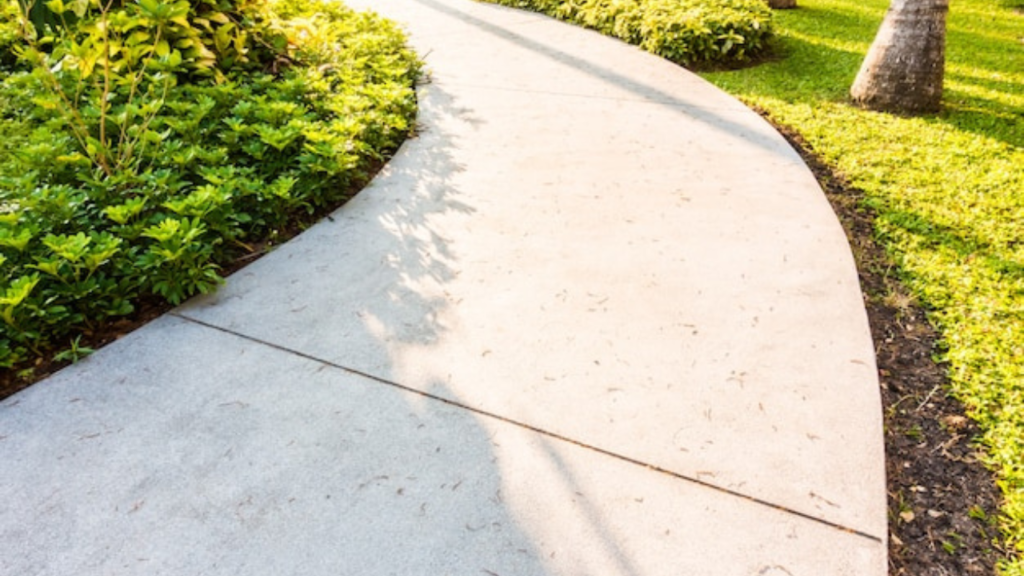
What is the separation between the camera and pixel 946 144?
14.4 feet

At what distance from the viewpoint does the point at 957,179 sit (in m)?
3.94

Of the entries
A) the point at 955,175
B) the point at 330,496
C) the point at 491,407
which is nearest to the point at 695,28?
the point at 955,175

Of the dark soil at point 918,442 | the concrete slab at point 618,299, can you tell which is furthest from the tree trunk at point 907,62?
the dark soil at point 918,442

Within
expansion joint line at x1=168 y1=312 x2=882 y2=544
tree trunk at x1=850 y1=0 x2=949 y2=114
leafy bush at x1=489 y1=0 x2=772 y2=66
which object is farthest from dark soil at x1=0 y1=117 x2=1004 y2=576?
leafy bush at x1=489 y1=0 x2=772 y2=66

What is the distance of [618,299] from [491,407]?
0.91m

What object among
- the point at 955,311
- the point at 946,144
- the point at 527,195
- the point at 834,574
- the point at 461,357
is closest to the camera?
the point at 834,574

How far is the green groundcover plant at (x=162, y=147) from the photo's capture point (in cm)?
264

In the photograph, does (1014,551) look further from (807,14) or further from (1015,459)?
→ (807,14)

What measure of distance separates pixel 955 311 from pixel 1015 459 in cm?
93

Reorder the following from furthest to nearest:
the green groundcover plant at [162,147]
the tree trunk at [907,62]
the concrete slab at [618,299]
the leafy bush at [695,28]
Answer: the leafy bush at [695,28] → the tree trunk at [907,62] → the green groundcover plant at [162,147] → the concrete slab at [618,299]

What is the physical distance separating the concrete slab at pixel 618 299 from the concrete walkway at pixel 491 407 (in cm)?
1

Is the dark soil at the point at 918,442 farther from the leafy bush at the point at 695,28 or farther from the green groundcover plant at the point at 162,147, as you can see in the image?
the leafy bush at the point at 695,28

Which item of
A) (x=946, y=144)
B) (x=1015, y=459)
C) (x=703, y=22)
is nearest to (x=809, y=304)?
(x=1015, y=459)

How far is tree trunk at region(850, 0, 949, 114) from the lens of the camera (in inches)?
181
